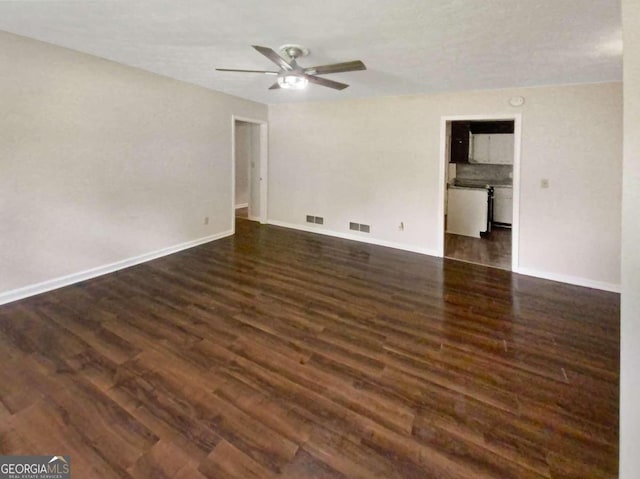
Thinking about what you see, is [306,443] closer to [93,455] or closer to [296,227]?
[93,455]

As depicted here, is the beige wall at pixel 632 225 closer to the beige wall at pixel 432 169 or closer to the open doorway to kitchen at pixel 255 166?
the beige wall at pixel 432 169

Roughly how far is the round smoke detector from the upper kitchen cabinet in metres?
4.60

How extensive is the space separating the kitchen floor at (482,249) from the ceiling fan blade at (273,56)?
3.40 m

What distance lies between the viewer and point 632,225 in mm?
810

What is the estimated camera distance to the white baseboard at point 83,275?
10.3 feet

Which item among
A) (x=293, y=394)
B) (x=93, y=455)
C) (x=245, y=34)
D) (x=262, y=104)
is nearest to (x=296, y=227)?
(x=262, y=104)

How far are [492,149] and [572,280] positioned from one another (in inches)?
148

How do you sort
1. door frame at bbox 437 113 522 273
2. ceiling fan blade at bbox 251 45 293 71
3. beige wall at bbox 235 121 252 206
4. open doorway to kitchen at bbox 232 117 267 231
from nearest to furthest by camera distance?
ceiling fan blade at bbox 251 45 293 71 → door frame at bbox 437 113 522 273 → open doorway to kitchen at bbox 232 117 267 231 → beige wall at bbox 235 121 252 206

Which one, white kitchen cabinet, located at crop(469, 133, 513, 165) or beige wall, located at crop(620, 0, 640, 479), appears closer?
beige wall, located at crop(620, 0, 640, 479)

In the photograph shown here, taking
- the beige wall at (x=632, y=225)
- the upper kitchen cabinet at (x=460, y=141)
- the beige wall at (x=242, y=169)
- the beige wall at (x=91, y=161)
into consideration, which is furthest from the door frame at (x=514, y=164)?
the beige wall at (x=242, y=169)

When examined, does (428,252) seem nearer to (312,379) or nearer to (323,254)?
(323,254)

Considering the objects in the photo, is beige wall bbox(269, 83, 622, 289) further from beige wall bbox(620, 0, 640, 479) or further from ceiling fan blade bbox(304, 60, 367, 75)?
beige wall bbox(620, 0, 640, 479)

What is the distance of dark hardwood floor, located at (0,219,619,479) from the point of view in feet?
5.08

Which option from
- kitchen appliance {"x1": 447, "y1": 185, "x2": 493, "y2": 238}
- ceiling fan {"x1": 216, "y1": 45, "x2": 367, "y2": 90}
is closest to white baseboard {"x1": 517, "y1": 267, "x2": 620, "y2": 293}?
Answer: kitchen appliance {"x1": 447, "y1": 185, "x2": 493, "y2": 238}
